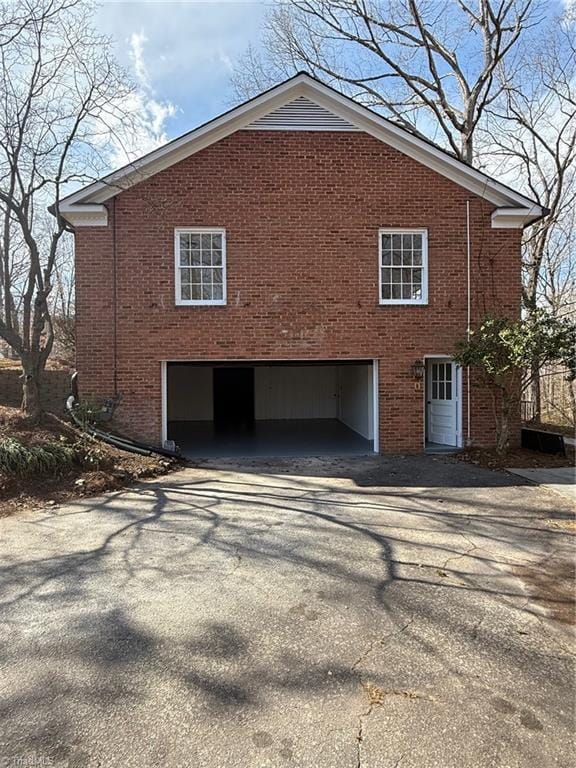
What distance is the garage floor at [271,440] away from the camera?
1148 cm

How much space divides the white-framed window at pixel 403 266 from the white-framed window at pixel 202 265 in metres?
3.47

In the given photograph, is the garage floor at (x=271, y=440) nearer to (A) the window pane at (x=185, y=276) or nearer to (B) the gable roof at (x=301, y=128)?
(A) the window pane at (x=185, y=276)

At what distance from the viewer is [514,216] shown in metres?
11.1

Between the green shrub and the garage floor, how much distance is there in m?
3.22

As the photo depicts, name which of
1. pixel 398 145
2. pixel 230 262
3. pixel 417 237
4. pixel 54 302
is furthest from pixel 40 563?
pixel 54 302

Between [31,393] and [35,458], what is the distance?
89.3 inches

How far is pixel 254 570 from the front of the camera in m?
4.64

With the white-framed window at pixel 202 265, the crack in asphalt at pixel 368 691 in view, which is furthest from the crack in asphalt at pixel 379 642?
the white-framed window at pixel 202 265

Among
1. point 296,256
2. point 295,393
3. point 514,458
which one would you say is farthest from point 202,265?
point 295,393

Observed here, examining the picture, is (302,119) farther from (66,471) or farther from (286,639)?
(286,639)

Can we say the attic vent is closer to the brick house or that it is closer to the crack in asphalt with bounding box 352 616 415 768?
the brick house

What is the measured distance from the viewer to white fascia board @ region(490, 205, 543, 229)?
11.0m

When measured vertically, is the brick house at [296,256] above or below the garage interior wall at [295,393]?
above

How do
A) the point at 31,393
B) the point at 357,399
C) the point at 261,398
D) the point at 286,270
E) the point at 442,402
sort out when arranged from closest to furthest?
the point at 31,393, the point at 286,270, the point at 442,402, the point at 357,399, the point at 261,398
